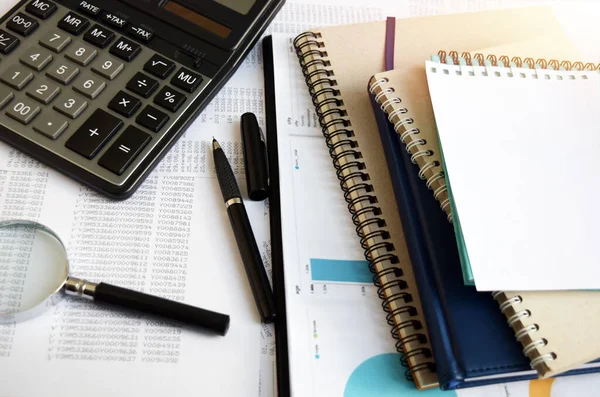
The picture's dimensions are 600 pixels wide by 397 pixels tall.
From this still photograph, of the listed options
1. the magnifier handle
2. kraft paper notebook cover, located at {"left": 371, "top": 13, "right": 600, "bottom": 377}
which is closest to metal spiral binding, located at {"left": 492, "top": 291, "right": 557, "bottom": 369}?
kraft paper notebook cover, located at {"left": 371, "top": 13, "right": 600, "bottom": 377}

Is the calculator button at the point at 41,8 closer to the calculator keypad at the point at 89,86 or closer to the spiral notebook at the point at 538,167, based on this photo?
the calculator keypad at the point at 89,86

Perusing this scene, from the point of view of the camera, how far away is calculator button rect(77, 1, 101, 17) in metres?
0.52

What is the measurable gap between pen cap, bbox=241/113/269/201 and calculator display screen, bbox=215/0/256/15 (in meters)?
0.11

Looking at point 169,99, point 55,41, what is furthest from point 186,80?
point 55,41

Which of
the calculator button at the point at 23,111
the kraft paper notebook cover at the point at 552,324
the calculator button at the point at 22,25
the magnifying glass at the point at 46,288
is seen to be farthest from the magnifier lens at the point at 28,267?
the kraft paper notebook cover at the point at 552,324

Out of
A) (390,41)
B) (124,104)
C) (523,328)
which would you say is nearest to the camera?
(523,328)

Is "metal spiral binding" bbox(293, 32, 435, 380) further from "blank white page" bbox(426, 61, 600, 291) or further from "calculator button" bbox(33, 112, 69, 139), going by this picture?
"calculator button" bbox(33, 112, 69, 139)

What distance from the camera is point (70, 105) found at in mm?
467

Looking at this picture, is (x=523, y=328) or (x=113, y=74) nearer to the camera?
(x=523, y=328)

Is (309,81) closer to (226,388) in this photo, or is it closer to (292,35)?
(292,35)

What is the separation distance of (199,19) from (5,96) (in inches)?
7.8

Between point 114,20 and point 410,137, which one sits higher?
point 114,20

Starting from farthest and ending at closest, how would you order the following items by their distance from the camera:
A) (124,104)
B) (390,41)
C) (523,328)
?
(390,41)
(124,104)
(523,328)

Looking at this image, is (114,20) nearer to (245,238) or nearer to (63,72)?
(63,72)
